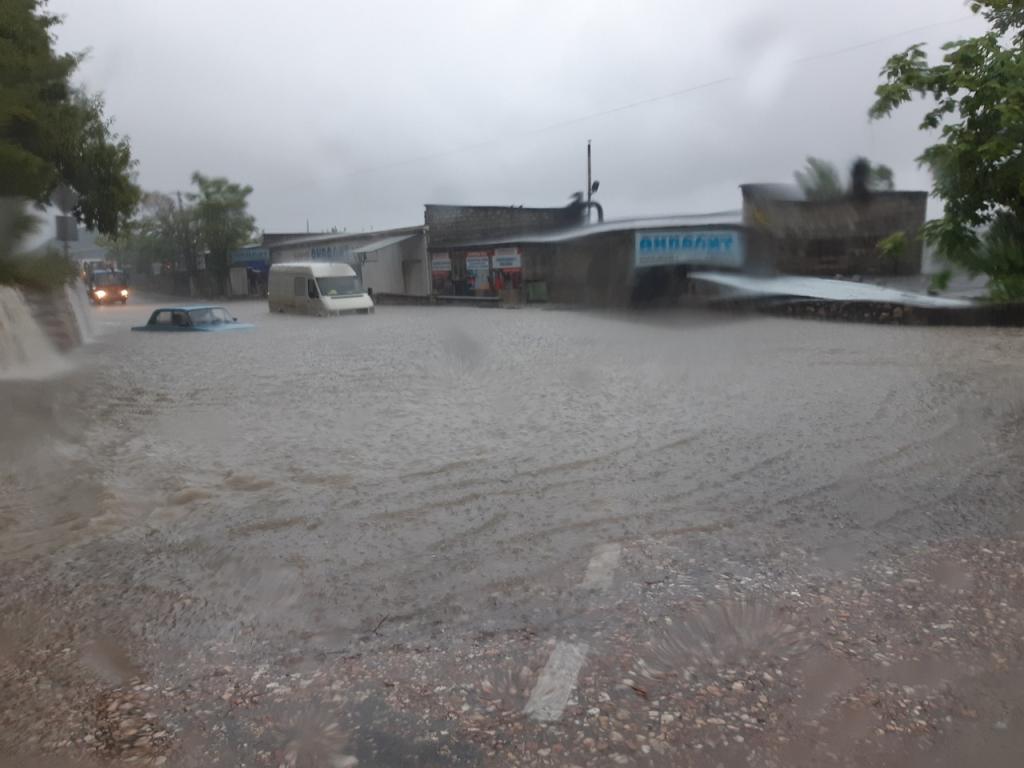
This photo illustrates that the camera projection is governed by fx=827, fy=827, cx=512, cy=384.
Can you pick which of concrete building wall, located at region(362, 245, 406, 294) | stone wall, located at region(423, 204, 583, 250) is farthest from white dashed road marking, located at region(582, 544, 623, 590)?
stone wall, located at region(423, 204, 583, 250)

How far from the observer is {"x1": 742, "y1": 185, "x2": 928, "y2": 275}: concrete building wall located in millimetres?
6379

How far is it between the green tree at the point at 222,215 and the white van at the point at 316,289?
9.67m

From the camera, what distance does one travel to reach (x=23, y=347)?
13539mm

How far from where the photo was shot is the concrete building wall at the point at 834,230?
6.38 meters

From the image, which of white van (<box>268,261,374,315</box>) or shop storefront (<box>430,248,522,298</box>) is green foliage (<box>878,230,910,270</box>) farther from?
shop storefront (<box>430,248,522,298</box>)

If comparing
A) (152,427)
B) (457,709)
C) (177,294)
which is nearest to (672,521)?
(457,709)

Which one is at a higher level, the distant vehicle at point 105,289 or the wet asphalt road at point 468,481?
the distant vehicle at point 105,289

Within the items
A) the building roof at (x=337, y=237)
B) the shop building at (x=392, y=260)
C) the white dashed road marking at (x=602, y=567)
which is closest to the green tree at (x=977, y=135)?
the white dashed road marking at (x=602, y=567)

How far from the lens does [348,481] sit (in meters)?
5.72

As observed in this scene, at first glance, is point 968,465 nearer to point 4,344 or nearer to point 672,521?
point 672,521

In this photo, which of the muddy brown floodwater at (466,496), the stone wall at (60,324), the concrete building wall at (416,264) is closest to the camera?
the muddy brown floodwater at (466,496)

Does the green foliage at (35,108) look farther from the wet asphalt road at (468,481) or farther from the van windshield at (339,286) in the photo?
the van windshield at (339,286)

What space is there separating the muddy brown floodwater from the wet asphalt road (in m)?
0.02

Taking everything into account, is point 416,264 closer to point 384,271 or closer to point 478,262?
point 384,271
